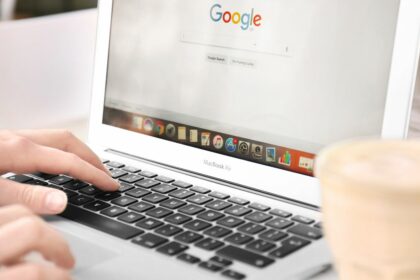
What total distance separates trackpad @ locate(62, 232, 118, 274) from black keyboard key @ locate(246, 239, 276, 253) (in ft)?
0.40

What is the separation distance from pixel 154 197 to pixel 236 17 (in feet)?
0.72

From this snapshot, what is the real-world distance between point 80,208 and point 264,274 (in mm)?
232

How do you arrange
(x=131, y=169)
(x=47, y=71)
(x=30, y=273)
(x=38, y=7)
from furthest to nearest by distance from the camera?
(x=38, y=7)
(x=47, y=71)
(x=131, y=169)
(x=30, y=273)

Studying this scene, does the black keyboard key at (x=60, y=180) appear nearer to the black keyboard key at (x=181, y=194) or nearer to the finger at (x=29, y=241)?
the black keyboard key at (x=181, y=194)

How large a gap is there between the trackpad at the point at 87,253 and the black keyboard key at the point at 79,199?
0.26ft

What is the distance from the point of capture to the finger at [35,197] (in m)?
0.69

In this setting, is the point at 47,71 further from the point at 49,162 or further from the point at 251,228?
the point at 251,228

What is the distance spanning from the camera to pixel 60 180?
0.82 m

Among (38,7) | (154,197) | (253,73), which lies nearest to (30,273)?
(154,197)

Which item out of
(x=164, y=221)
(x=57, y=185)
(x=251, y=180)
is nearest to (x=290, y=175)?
(x=251, y=180)

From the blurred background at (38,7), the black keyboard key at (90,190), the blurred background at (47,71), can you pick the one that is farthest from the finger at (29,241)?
the blurred background at (38,7)

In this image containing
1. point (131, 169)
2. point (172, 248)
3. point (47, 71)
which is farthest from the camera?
point (47, 71)

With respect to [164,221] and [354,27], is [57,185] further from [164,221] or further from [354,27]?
[354,27]

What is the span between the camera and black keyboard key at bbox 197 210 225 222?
709 millimetres
